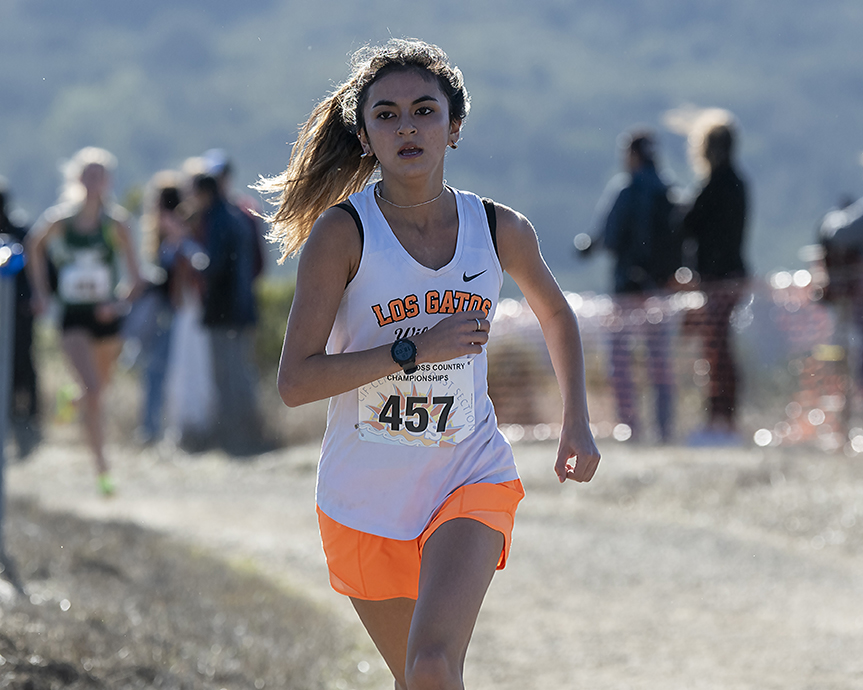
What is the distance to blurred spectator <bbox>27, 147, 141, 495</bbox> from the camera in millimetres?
8055

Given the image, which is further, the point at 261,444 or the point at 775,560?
the point at 261,444

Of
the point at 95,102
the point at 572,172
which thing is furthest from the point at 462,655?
the point at 95,102

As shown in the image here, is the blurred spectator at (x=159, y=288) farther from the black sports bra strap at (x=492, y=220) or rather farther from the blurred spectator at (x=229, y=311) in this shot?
the black sports bra strap at (x=492, y=220)

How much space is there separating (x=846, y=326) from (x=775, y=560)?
282cm

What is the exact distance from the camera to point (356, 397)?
3025 millimetres

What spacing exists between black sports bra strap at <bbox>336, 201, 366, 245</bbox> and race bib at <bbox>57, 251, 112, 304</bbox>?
5.38 meters

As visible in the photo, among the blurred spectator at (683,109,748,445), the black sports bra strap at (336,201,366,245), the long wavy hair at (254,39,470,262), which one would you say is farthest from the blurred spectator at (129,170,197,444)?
the black sports bra strap at (336,201,366,245)

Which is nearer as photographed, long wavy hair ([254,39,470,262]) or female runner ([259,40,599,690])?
female runner ([259,40,599,690])

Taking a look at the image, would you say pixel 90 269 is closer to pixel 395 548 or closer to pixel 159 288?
pixel 159 288

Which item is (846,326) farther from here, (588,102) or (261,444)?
(588,102)

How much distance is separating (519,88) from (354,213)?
6411 centimetres

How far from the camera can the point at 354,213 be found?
297cm

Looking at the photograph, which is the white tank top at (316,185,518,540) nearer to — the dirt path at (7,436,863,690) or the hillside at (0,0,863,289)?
the dirt path at (7,436,863,690)

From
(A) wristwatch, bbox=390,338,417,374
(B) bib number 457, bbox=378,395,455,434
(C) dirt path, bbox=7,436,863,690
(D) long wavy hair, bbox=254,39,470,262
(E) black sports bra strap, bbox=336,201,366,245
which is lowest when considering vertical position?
(C) dirt path, bbox=7,436,863,690
